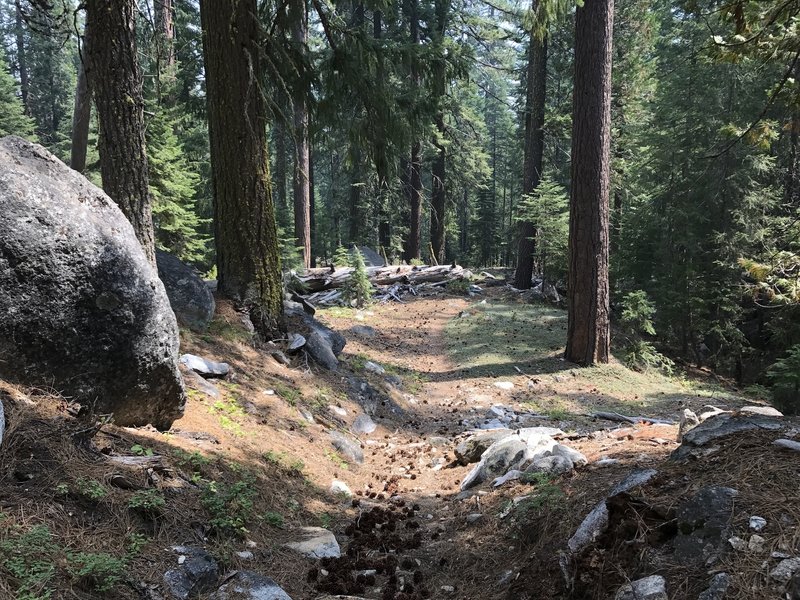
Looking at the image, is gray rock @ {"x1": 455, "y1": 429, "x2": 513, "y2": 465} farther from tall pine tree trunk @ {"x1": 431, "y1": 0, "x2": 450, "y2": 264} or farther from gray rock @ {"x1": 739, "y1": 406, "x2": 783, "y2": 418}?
tall pine tree trunk @ {"x1": 431, "y1": 0, "x2": 450, "y2": 264}

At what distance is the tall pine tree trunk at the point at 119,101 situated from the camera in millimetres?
4605

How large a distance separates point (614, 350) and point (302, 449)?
879cm

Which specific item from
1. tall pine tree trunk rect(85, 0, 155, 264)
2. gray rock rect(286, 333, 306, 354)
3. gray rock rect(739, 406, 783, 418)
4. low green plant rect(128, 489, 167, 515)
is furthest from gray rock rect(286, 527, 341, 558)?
gray rock rect(286, 333, 306, 354)

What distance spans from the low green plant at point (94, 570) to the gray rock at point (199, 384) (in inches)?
112

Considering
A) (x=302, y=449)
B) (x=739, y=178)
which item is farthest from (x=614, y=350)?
(x=302, y=449)

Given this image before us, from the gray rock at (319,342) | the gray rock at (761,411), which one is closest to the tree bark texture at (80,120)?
the gray rock at (319,342)

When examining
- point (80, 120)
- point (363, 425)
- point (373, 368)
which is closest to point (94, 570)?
point (363, 425)

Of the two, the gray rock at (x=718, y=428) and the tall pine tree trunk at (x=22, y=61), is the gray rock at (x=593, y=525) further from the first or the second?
the tall pine tree trunk at (x=22, y=61)

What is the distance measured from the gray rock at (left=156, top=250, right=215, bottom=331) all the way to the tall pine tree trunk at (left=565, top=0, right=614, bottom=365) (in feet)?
21.9

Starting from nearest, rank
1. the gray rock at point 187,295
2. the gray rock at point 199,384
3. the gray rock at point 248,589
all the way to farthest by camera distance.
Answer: the gray rock at point 248,589 → the gray rock at point 199,384 → the gray rock at point 187,295

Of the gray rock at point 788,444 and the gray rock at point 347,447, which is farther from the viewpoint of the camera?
the gray rock at point 347,447

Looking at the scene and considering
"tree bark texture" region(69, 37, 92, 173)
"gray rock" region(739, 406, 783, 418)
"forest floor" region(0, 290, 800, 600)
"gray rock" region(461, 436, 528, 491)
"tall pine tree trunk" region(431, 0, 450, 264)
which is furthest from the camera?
"tall pine tree trunk" region(431, 0, 450, 264)

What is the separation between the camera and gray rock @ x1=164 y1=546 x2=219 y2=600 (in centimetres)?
237

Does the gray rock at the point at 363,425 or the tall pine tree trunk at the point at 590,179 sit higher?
the tall pine tree trunk at the point at 590,179
